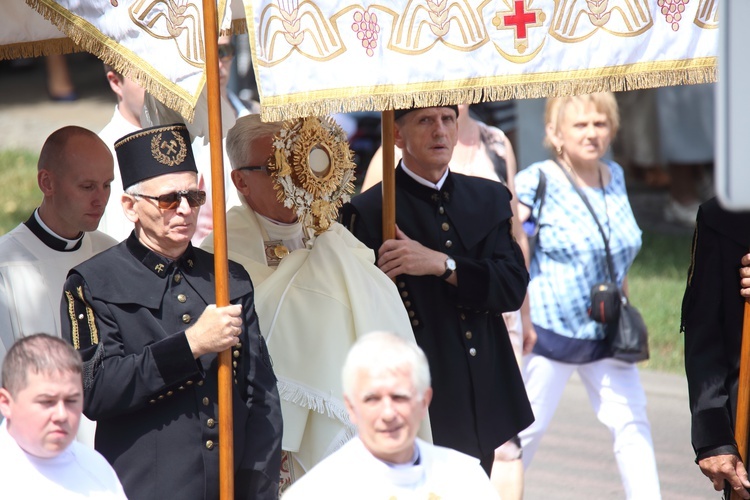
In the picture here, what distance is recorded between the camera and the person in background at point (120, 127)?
5.38 meters

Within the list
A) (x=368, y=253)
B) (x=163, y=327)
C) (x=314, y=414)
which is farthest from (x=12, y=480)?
(x=368, y=253)

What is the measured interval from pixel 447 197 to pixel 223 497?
165cm

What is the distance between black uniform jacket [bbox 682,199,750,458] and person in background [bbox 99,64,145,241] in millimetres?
2472

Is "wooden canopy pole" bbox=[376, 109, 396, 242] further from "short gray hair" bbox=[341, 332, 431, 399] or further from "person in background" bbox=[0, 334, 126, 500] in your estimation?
"person in background" bbox=[0, 334, 126, 500]

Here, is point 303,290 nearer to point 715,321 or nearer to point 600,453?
point 715,321

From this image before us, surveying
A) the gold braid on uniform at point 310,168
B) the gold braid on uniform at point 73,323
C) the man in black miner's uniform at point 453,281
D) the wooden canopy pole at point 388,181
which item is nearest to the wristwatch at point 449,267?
the man in black miner's uniform at point 453,281

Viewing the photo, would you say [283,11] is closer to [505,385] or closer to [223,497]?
[223,497]

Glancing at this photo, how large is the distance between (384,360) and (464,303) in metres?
1.56

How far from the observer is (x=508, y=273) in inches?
183

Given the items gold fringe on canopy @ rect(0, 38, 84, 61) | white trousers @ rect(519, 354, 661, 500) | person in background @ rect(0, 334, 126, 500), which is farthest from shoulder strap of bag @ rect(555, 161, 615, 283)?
person in background @ rect(0, 334, 126, 500)

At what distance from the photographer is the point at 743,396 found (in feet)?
13.5

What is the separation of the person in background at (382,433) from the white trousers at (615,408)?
9.07 feet

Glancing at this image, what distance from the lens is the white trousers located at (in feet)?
18.9

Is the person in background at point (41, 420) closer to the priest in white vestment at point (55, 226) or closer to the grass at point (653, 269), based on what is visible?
the priest in white vestment at point (55, 226)
